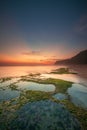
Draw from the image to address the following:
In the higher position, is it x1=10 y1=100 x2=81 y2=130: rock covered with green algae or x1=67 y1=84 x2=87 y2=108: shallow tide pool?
x1=67 y1=84 x2=87 y2=108: shallow tide pool

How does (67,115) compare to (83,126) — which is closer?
(83,126)

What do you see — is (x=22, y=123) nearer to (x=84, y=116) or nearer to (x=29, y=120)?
(x=29, y=120)

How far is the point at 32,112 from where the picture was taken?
38.4 feet

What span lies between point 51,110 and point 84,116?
3.44 metres

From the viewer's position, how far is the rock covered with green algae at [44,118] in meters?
9.42

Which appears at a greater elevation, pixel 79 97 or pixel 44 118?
pixel 79 97

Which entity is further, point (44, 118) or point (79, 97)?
point (79, 97)

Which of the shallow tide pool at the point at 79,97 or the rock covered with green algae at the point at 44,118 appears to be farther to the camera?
the shallow tide pool at the point at 79,97

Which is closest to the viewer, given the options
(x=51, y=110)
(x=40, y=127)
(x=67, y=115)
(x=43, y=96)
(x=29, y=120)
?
(x=40, y=127)

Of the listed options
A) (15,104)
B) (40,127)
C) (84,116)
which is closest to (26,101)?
(15,104)

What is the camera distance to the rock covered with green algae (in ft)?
30.9

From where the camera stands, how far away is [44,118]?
10.6 meters

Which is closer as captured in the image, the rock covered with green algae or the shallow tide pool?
the rock covered with green algae

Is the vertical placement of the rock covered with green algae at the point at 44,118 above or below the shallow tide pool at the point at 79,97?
below
